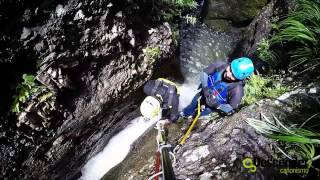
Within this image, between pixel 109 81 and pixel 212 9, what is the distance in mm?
4066

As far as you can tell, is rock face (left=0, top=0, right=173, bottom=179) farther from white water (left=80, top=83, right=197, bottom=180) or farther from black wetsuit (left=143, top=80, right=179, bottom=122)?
black wetsuit (left=143, top=80, right=179, bottom=122)

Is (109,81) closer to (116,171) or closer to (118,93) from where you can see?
(118,93)

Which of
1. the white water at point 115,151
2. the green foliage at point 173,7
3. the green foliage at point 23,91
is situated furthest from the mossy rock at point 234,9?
the green foliage at point 23,91

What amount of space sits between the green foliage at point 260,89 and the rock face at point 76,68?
6.47 ft

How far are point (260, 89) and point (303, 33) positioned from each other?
138 centimetres

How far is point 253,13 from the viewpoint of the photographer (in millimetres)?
6590

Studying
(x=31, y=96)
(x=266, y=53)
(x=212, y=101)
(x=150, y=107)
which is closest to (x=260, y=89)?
(x=212, y=101)

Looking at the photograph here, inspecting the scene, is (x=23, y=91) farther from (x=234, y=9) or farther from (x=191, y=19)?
(x=234, y=9)

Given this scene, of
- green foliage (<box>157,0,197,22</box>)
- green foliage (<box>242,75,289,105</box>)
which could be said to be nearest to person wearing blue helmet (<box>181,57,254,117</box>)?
green foliage (<box>242,75,289,105</box>)

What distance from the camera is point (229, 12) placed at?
680 centimetres

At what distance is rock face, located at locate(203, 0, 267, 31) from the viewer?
6.50 metres

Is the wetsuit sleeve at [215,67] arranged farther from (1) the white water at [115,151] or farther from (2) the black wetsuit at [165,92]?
(1) the white water at [115,151]

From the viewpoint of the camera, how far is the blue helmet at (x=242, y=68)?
14.8 feet

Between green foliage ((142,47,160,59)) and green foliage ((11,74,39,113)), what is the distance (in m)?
2.27
